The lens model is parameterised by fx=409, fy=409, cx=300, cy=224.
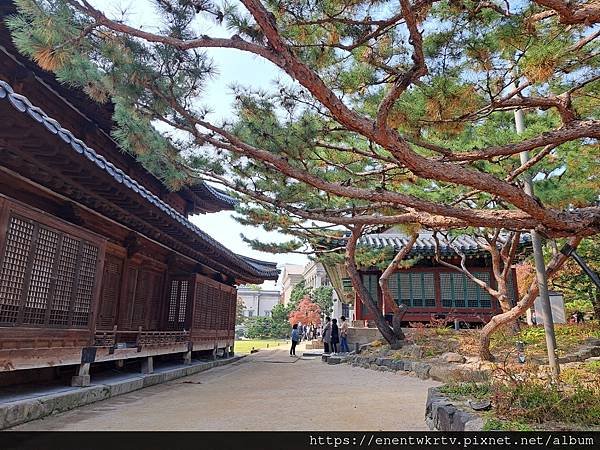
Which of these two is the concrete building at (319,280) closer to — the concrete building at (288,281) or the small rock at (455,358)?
the concrete building at (288,281)

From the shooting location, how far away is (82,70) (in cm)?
440

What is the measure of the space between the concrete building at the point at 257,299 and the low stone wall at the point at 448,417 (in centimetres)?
7694

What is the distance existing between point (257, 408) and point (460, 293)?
15.2m

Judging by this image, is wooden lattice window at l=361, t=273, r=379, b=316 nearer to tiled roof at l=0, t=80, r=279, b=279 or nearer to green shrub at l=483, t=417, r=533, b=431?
tiled roof at l=0, t=80, r=279, b=279

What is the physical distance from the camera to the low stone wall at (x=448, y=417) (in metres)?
3.77

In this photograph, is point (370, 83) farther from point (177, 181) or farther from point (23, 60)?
point (23, 60)

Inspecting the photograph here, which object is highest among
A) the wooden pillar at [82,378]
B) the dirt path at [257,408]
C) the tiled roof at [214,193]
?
the tiled roof at [214,193]

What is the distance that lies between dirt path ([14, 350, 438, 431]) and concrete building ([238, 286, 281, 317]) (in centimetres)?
7322

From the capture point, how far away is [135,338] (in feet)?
30.7

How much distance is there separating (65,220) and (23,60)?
96.1 inches

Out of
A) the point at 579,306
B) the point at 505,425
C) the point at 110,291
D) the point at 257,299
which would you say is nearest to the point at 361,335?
the point at 579,306

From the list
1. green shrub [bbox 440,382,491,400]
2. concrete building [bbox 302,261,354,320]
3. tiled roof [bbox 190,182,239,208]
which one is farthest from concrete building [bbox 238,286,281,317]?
green shrub [bbox 440,382,491,400]

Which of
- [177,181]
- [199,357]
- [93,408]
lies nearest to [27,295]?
[93,408]

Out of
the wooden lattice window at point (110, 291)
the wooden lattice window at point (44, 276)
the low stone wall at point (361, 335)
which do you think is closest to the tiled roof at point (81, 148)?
the wooden lattice window at point (44, 276)
